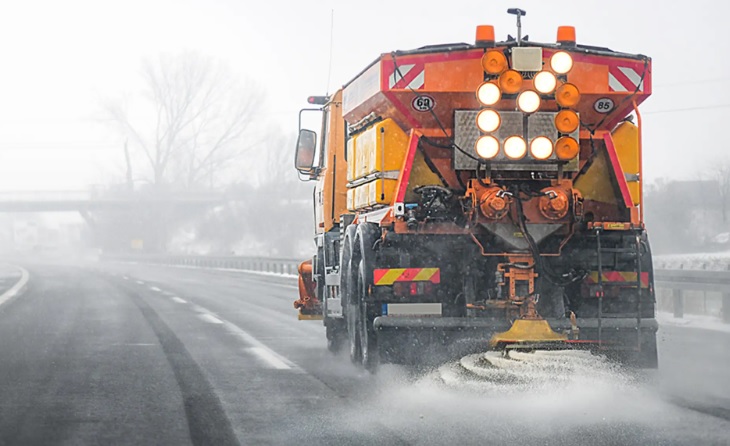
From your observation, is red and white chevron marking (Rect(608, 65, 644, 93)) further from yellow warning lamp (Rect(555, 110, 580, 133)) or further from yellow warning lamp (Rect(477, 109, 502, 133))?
yellow warning lamp (Rect(477, 109, 502, 133))

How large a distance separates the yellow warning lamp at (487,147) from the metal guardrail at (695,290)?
680 cm

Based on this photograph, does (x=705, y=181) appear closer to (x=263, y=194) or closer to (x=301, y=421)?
(x=263, y=194)

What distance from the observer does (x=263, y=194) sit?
8112 cm

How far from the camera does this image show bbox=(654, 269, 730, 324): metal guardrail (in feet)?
45.6

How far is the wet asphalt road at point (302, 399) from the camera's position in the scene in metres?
6.21

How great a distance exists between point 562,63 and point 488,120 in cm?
65

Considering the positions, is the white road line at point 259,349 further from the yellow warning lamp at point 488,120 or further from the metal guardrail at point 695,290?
the metal guardrail at point 695,290

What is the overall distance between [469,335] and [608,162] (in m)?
1.75

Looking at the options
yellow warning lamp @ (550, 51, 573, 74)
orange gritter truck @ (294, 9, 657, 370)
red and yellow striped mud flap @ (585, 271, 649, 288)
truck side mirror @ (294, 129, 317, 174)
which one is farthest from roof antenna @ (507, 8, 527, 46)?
truck side mirror @ (294, 129, 317, 174)

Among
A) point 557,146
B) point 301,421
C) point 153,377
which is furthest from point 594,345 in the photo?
point 153,377

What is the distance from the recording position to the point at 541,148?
25.8ft

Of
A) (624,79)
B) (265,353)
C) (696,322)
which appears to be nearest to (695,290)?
(696,322)

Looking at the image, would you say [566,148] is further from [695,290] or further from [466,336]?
[695,290]

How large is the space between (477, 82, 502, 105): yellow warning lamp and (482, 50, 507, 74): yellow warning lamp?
0.45 ft
